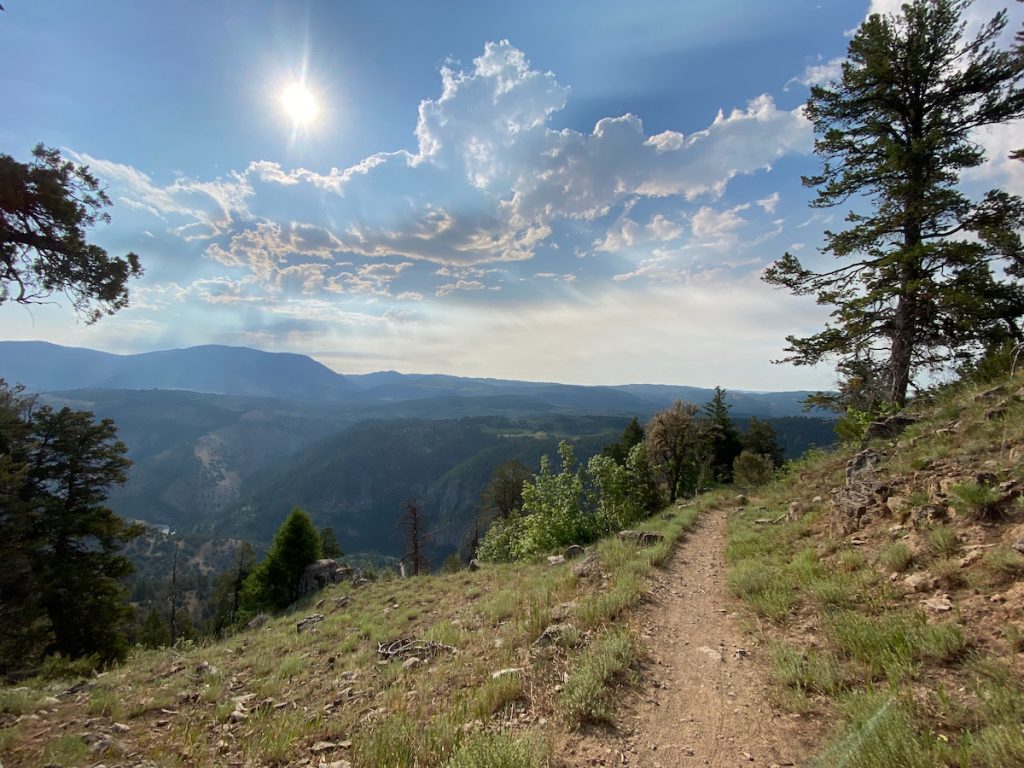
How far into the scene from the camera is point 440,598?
46.3ft

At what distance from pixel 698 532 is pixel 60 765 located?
15.6 metres

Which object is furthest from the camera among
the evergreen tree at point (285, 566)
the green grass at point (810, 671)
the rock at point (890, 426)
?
the evergreen tree at point (285, 566)

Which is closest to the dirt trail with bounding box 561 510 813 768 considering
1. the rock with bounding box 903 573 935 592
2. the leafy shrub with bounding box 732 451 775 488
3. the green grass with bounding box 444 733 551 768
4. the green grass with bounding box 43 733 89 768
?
the green grass with bounding box 444 733 551 768

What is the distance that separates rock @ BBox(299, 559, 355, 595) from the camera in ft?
98.0

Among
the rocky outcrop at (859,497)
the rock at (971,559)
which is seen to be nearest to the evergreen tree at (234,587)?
the rocky outcrop at (859,497)

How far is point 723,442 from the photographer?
147ft

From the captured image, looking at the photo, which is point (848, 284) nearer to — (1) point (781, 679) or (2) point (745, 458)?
(1) point (781, 679)

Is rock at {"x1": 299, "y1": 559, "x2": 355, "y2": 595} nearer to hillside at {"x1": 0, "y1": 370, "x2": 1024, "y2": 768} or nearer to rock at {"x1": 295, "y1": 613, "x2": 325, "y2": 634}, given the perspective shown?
rock at {"x1": 295, "y1": 613, "x2": 325, "y2": 634}

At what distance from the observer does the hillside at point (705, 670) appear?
3.89 metres

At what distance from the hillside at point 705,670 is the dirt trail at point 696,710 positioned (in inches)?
1.0

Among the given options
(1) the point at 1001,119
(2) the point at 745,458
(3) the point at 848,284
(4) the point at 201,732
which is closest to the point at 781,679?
(4) the point at 201,732

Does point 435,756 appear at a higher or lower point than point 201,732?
higher

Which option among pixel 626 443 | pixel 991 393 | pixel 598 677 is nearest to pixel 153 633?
pixel 626 443

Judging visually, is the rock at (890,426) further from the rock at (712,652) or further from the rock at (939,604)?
the rock at (712,652)
